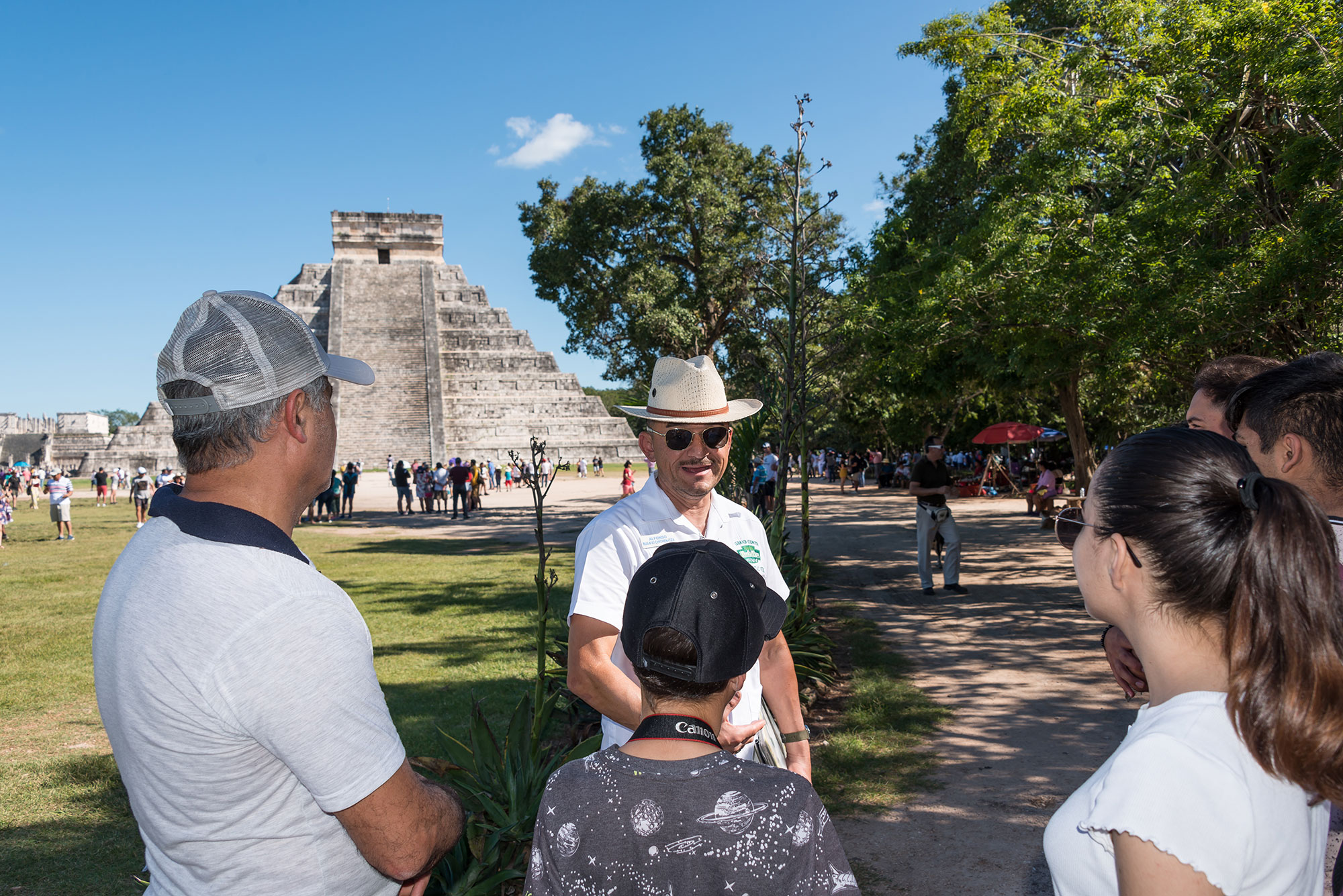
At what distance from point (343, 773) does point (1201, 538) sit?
1.58m

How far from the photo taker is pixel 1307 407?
2350 mm

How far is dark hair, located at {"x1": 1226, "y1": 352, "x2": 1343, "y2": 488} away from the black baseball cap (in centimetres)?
177

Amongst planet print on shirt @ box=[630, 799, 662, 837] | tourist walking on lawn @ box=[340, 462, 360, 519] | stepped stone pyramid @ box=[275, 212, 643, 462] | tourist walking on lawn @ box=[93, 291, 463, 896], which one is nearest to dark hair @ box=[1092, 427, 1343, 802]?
planet print on shirt @ box=[630, 799, 662, 837]

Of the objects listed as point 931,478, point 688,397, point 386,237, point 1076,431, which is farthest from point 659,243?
point 386,237

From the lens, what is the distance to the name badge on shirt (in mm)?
2779

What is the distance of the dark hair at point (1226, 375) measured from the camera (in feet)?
9.80

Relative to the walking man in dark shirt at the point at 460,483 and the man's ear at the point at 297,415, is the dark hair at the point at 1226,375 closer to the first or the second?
the man's ear at the point at 297,415

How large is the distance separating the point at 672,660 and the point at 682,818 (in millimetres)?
279

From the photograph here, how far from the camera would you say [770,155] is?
24594 mm

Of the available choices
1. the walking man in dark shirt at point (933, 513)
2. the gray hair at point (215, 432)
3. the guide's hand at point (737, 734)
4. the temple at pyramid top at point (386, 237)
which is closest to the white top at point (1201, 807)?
the guide's hand at point (737, 734)

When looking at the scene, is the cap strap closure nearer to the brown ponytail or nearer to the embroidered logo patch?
the embroidered logo patch

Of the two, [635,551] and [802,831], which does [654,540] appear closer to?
[635,551]

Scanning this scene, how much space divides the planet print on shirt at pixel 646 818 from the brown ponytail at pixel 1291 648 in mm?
983

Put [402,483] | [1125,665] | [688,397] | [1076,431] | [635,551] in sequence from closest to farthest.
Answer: [1125,665]
[635,551]
[688,397]
[1076,431]
[402,483]
